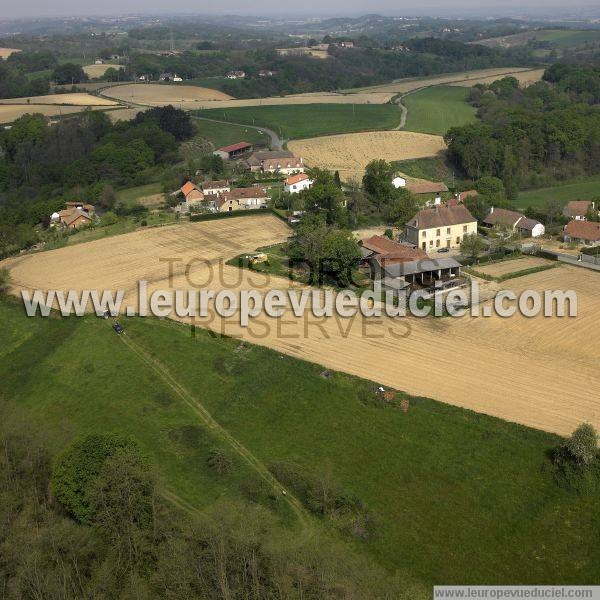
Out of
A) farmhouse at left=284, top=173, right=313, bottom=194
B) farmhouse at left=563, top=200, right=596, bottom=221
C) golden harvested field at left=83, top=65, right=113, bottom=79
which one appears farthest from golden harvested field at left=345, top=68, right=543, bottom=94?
farmhouse at left=563, top=200, right=596, bottom=221

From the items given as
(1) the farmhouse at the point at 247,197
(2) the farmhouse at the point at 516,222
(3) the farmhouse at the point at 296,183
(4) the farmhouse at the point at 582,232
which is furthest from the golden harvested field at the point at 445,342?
(3) the farmhouse at the point at 296,183

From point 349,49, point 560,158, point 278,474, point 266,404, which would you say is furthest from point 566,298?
point 349,49

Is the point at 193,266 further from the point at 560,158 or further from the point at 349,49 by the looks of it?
the point at 349,49

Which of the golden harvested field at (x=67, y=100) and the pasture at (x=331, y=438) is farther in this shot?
the golden harvested field at (x=67, y=100)

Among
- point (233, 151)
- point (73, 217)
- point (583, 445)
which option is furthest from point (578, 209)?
point (73, 217)

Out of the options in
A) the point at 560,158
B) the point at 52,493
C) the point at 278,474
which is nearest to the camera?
the point at 52,493

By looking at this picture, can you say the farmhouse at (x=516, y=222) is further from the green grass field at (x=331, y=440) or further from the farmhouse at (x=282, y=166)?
the green grass field at (x=331, y=440)
